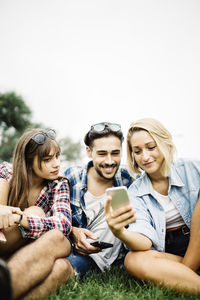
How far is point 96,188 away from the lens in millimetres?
3891

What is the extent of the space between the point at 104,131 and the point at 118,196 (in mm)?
2073

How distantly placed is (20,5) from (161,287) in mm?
63536

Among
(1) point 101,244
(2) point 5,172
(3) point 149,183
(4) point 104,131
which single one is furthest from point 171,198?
(2) point 5,172

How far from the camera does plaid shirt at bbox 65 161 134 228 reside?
3.60m

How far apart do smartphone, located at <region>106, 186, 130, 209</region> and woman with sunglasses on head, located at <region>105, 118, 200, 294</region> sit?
0.54m

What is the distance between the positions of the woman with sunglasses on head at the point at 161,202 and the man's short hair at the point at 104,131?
24.2 inches

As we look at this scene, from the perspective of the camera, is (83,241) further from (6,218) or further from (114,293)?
(6,218)

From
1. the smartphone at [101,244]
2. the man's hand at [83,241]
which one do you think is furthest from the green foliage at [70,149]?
the smartphone at [101,244]

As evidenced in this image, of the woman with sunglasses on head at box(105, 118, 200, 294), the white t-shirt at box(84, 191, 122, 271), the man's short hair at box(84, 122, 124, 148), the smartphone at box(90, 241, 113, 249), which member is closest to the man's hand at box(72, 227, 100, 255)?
the smartphone at box(90, 241, 113, 249)

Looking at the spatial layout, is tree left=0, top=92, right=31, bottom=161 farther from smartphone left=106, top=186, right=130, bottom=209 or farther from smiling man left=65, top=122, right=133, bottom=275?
smartphone left=106, top=186, right=130, bottom=209

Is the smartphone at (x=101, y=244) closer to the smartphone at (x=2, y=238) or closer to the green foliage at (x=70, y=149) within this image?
the smartphone at (x=2, y=238)

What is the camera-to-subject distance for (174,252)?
121 inches

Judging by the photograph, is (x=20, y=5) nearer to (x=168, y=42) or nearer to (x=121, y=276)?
(x=168, y=42)

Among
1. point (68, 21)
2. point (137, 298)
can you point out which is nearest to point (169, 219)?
point (137, 298)
